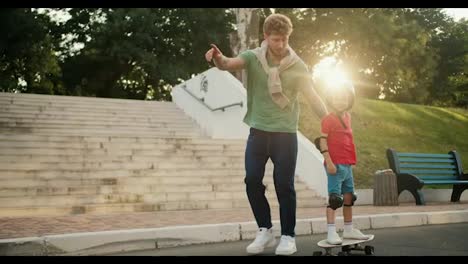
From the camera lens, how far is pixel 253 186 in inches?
163

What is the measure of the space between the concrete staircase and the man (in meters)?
4.27

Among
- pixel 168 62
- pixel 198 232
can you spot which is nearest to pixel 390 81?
pixel 168 62

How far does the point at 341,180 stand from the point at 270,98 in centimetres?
92

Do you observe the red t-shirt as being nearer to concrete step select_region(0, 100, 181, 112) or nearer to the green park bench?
the green park bench

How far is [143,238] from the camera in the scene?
5.00m

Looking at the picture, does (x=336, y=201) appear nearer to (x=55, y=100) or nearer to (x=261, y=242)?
(x=261, y=242)

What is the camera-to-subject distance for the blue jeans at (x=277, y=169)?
411 centimetres

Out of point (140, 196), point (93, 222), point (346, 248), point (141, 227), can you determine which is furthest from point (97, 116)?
point (346, 248)

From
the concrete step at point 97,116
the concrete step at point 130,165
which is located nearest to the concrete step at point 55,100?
the concrete step at point 97,116

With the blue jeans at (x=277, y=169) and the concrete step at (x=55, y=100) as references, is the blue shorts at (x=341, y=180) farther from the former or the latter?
the concrete step at (x=55, y=100)

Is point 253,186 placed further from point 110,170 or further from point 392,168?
point 392,168

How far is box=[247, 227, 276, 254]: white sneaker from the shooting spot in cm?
415

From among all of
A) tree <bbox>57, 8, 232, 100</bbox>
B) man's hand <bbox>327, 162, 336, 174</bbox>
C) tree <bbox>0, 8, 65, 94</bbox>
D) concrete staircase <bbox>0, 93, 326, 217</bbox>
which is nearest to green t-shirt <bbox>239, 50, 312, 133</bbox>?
man's hand <bbox>327, 162, 336, 174</bbox>

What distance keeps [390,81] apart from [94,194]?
2710 centimetres
